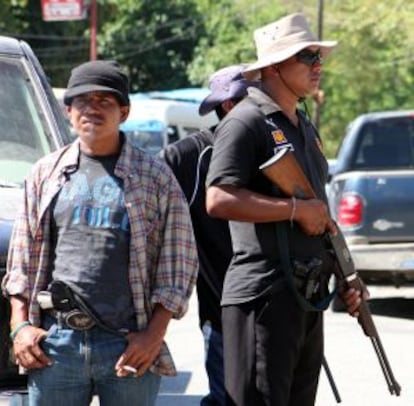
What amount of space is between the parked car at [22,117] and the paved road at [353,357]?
1.35m

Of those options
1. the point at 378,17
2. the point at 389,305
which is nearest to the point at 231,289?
the point at 389,305

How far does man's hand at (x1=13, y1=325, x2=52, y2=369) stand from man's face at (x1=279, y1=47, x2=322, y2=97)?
4.54 ft

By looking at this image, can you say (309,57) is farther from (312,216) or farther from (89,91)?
(89,91)

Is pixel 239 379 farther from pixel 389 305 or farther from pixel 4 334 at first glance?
pixel 389 305

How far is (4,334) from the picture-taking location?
5.38 m

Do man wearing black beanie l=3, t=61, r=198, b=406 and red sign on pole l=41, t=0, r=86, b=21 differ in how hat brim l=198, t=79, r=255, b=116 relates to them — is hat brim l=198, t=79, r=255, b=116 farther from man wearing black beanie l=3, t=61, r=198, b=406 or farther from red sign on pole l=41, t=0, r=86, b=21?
red sign on pole l=41, t=0, r=86, b=21

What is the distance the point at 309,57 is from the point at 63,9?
2509 centimetres

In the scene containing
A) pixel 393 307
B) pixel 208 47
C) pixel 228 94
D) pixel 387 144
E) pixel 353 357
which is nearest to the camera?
pixel 228 94

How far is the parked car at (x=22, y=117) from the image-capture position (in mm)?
6484

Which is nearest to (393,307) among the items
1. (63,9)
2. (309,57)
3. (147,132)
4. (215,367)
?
(215,367)

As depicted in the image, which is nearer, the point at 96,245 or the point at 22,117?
the point at 96,245

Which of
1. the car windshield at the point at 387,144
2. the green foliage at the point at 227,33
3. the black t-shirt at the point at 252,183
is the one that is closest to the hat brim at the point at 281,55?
the black t-shirt at the point at 252,183

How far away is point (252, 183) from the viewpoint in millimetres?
4758

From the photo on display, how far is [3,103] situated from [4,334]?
1.78m
